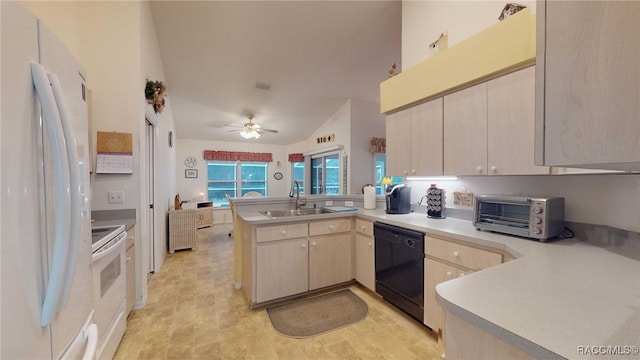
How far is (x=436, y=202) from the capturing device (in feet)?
7.55

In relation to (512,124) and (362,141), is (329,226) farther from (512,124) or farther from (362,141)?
(362,141)

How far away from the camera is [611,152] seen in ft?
1.54

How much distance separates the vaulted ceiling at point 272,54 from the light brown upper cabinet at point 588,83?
2.85m

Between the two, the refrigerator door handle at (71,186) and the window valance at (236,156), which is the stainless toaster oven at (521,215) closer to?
the refrigerator door handle at (71,186)

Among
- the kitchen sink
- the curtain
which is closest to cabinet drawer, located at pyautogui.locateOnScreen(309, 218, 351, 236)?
the kitchen sink

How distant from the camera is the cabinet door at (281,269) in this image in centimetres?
228

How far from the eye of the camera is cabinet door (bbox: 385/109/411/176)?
243 cm

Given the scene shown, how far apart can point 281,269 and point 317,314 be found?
1.69 feet

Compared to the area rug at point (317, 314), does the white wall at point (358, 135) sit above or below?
above

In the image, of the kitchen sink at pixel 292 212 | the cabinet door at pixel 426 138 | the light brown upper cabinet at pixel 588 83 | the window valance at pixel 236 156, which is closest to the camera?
the light brown upper cabinet at pixel 588 83

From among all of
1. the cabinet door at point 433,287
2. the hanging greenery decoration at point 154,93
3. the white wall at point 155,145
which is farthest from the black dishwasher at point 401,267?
the hanging greenery decoration at point 154,93

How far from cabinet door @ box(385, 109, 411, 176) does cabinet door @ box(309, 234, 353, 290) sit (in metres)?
0.90

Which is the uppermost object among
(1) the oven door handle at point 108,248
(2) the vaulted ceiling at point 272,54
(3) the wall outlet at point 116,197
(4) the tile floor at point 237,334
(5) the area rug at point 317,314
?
(2) the vaulted ceiling at point 272,54

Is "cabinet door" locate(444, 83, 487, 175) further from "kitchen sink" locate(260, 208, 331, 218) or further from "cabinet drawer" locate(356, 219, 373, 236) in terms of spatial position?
"kitchen sink" locate(260, 208, 331, 218)
